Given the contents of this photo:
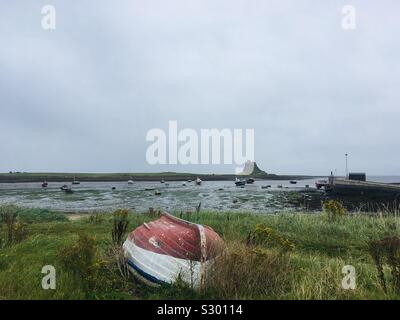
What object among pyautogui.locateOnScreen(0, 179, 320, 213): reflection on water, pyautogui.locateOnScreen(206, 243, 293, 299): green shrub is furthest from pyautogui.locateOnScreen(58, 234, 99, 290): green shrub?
pyautogui.locateOnScreen(0, 179, 320, 213): reflection on water

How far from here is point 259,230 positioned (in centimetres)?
812

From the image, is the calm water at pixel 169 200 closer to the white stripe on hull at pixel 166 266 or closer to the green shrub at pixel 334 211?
the green shrub at pixel 334 211

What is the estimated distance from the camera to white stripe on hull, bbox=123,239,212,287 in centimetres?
662

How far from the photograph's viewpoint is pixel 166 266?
271 inches

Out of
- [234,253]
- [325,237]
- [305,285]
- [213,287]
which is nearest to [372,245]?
[305,285]

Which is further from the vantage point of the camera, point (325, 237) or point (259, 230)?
point (325, 237)

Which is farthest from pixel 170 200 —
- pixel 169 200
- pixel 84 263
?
pixel 84 263

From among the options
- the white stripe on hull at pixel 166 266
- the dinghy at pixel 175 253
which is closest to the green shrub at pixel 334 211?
the dinghy at pixel 175 253

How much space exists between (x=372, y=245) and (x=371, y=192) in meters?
45.7

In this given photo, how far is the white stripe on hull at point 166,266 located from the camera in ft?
21.7

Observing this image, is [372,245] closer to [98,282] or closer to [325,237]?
[98,282]

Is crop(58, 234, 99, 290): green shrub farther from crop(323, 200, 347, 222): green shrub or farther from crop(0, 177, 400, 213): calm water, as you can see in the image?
crop(0, 177, 400, 213): calm water

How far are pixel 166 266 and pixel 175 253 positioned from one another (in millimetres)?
278
